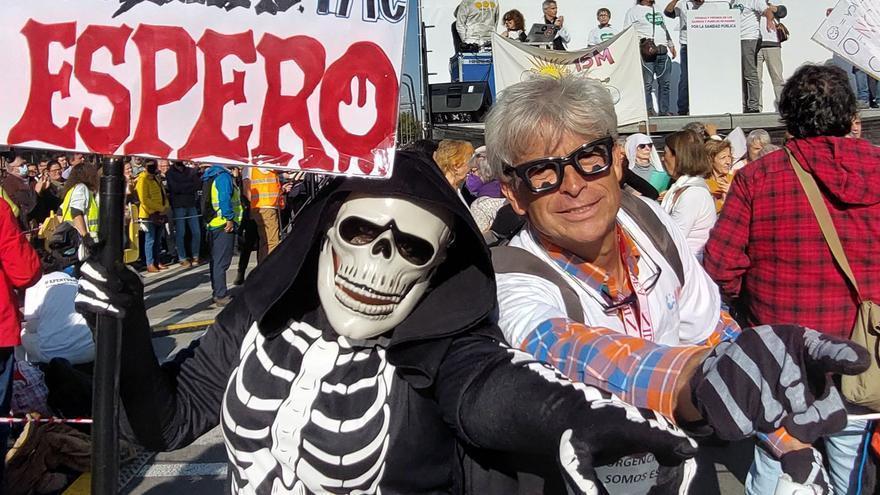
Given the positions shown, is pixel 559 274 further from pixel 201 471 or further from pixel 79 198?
pixel 79 198

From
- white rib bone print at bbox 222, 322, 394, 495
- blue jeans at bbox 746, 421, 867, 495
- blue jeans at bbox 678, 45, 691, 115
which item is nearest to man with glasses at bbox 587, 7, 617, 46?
blue jeans at bbox 678, 45, 691, 115

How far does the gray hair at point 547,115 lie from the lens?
1740 mm

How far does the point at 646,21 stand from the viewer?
12.4 m

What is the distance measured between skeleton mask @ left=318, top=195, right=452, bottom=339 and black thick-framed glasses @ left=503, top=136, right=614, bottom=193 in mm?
216

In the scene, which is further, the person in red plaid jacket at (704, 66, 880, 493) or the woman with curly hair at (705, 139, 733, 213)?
the woman with curly hair at (705, 139, 733, 213)

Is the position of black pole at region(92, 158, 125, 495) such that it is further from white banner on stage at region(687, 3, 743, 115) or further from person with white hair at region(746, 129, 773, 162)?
white banner on stage at region(687, 3, 743, 115)

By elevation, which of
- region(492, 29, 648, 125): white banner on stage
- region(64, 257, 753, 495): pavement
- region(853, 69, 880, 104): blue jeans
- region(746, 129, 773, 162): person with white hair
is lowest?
region(64, 257, 753, 495): pavement

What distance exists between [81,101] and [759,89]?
43.0 feet

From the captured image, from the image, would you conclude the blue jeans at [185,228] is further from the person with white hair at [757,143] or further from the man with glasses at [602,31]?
the person with white hair at [757,143]

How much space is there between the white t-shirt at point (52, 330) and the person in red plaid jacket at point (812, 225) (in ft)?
11.4

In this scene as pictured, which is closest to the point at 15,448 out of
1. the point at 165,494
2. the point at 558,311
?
the point at 165,494

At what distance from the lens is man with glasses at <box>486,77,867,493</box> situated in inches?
55.9

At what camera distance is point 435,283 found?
5.80 feet

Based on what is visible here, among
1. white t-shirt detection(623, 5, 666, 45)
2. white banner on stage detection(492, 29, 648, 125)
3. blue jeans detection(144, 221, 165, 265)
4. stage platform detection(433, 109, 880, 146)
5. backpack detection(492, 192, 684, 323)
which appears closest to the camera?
backpack detection(492, 192, 684, 323)
